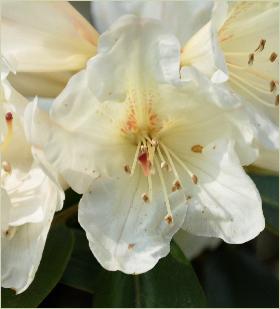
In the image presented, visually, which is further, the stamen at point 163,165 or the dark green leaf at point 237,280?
the dark green leaf at point 237,280

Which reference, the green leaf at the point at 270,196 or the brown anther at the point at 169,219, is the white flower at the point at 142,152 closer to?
the brown anther at the point at 169,219

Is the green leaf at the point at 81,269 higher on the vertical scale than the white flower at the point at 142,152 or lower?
lower

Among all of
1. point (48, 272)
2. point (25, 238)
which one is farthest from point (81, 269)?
point (25, 238)

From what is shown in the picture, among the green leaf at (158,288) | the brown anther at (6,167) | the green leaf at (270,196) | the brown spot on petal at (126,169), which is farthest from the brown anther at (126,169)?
the green leaf at (270,196)

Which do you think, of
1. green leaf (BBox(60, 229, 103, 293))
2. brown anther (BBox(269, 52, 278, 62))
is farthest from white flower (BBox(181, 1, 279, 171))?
green leaf (BBox(60, 229, 103, 293))

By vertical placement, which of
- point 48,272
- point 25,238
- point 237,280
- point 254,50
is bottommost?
point 237,280

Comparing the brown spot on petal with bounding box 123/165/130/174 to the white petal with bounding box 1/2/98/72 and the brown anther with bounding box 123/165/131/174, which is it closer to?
the brown anther with bounding box 123/165/131/174

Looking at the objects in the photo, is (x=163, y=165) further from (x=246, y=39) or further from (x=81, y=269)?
(x=81, y=269)
